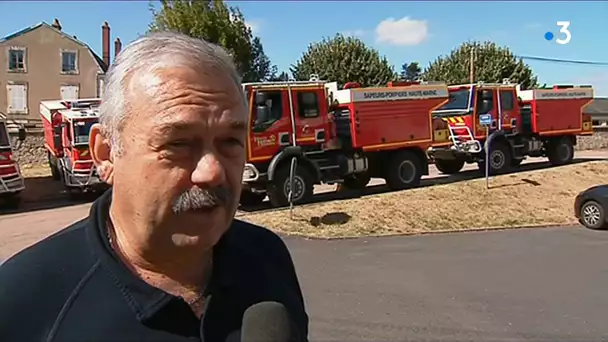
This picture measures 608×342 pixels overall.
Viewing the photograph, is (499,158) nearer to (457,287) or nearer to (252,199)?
(252,199)

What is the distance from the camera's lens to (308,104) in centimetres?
1559

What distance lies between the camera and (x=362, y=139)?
1677 cm

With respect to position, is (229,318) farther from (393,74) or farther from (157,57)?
(393,74)

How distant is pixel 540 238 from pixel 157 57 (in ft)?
41.3

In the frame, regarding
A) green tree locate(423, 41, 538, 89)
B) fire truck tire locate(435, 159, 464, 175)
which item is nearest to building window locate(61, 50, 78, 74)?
green tree locate(423, 41, 538, 89)

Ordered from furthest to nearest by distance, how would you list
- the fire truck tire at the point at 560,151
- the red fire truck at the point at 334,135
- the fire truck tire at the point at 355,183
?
the fire truck tire at the point at 560,151
the fire truck tire at the point at 355,183
the red fire truck at the point at 334,135

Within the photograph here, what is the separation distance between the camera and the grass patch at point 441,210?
44.0ft

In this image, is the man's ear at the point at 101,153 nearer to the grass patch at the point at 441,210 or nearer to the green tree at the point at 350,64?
the grass patch at the point at 441,210

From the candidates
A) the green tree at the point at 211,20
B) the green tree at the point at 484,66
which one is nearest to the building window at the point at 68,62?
the green tree at the point at 211,20

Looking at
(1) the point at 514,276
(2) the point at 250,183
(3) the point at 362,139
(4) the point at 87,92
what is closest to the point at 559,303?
(1) the point at 514,276

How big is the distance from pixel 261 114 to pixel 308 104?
1.38 meters

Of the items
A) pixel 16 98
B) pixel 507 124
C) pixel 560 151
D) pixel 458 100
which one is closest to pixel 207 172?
pixel 458 100

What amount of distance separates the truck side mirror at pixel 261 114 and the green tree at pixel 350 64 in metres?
28.9

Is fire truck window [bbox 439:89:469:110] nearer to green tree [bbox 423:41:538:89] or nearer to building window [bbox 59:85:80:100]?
green tree [bbox 423:41:538:89]
